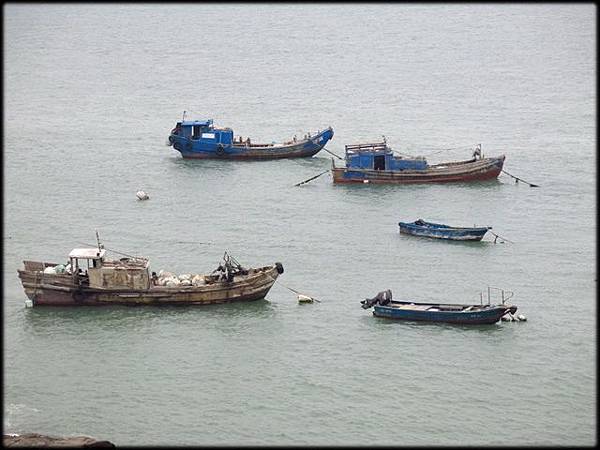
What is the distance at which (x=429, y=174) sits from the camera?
73.2 meters

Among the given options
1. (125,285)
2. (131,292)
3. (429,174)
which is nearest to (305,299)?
(131,292)

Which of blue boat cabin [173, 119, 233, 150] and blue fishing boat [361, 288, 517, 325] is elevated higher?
blue boat cabin [173, 119, 233, 150]

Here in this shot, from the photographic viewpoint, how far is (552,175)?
7631cm

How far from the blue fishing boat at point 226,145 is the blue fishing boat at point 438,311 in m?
28.6

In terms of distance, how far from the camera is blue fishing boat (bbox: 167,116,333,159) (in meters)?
79.6

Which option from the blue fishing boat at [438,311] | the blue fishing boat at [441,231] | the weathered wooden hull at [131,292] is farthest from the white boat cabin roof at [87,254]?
the blue fishing boat at [441,231]

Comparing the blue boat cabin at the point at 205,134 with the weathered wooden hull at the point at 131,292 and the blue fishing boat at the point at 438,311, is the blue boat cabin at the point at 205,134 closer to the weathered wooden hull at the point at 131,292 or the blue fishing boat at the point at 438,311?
the weathered wooden hull at the point at 131,292

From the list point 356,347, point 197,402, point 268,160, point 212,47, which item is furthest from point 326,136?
point 212,47

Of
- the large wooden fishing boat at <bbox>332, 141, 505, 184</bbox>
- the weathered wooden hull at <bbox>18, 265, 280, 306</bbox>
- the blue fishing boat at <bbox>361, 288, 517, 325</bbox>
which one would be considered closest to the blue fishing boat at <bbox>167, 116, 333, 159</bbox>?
the large wooden fishing boat at <bbox>332, 141, 505, 184</bbox>

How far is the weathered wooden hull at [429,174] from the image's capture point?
73.1 metres

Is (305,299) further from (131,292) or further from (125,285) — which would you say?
(125,285)

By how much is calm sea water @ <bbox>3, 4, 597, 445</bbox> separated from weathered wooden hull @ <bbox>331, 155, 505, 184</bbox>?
72cm

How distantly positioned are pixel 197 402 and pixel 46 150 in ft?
140

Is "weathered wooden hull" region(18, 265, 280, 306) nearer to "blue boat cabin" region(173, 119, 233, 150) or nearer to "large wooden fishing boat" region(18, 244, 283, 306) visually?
"large wooden fishing boat" region(18, 244, 283, 306)
